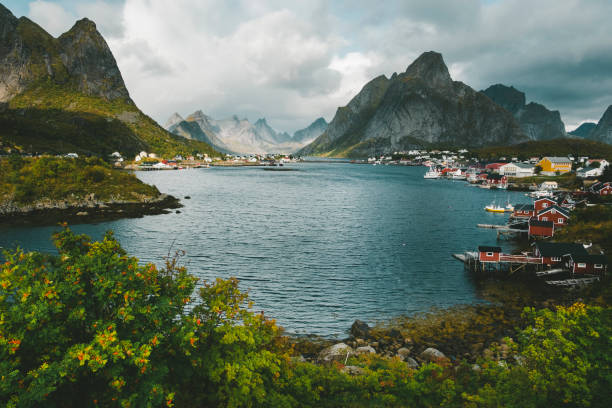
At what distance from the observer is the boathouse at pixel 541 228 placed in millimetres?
75812

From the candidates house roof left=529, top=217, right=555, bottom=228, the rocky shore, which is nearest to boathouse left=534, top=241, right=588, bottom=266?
house roof left=529, top=217, right=555, bottom=228

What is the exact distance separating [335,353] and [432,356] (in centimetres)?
909

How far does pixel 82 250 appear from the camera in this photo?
1770cm

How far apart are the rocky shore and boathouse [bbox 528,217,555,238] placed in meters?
95.0

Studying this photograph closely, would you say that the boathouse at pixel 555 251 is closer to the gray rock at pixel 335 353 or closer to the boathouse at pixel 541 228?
the boathouse at pixel 541 228

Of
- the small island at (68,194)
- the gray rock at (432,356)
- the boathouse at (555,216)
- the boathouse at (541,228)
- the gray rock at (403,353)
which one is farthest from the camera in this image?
the small island at (68,194)

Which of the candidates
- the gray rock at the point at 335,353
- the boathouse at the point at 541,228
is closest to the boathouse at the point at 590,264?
the boathouse at the point at 541,228

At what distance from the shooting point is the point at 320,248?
69.2 m

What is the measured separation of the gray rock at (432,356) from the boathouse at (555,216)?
6587 centimetres

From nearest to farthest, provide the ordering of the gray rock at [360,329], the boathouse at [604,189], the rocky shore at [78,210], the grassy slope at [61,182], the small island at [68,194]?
the gray rock at [360,329], the rocky shore at [78,210], the small island at [68,194], the grassy slope at [61,182], the boathouse at [604,189]

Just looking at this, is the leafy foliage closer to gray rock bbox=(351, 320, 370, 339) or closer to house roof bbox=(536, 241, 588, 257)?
gray rock bbox=(351, 320, 370, 339)

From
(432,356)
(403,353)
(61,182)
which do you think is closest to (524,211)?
(432,356)

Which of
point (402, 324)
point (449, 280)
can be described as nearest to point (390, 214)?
point (449, 280)

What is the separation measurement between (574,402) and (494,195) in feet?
517
